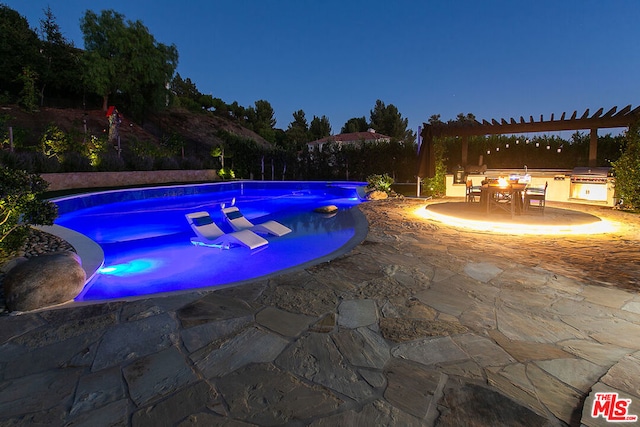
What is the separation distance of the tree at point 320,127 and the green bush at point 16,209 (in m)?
52.3

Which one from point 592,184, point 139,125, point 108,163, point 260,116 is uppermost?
point 260,116

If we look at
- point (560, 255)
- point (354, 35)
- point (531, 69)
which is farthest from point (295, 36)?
point (560, 255)

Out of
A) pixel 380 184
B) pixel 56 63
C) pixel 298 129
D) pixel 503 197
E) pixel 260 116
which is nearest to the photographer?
pixel 503 197

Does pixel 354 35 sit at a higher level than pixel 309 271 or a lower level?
higher

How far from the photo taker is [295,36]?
57406 millimetres

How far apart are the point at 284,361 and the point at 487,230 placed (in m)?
5.68

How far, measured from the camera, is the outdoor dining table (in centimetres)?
756

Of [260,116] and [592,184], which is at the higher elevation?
[260,116]

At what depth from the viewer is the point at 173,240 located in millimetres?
7516

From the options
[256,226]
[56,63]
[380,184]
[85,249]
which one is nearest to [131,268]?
[85,249]

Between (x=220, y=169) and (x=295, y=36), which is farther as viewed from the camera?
(x=295, y=36)

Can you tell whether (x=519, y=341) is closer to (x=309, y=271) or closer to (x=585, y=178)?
(x=309, y=271)

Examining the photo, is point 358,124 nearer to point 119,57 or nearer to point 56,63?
point 119,57

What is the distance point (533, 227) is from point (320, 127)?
51.6 meters
